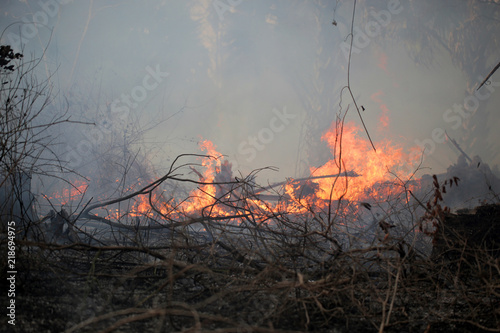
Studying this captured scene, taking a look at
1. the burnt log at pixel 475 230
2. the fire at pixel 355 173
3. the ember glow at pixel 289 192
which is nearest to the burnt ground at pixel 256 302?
the fire at pixel 355 173

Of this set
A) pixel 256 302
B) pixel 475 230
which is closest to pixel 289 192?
pixel 475 230

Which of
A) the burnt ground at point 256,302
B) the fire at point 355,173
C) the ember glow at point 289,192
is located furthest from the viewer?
the fire at point 355,173

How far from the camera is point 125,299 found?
5.22ft

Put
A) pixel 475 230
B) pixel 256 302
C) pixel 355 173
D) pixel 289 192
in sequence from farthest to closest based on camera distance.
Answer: pixel 355 173, pixel 289 192, pixel 475 230, pixel 256 302

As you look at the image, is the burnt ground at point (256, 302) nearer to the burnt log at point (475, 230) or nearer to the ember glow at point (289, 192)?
the burnt log at point (475, 230)

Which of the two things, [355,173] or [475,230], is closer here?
[475,230]

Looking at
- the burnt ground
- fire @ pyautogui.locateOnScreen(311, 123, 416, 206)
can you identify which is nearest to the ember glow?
fire @ pyautogui.locateOnScreen(311, 123, 416, 206)

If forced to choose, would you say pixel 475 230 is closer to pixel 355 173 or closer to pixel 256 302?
pixel 256 302

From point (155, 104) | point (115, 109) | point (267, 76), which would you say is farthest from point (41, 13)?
point (267, 76)

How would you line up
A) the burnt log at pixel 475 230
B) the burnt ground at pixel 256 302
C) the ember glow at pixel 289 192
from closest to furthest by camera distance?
the burnt ground at pixel 256 302 → the burnt log at pixel 475 230 → the ember glow at pixel 289 192

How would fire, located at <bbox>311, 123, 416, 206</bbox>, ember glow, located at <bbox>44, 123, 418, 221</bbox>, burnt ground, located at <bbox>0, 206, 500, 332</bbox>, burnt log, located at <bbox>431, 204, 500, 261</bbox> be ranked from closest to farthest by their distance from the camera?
burnt ground, located at <bbox>0, 206, 500, 332</bbox>
burnt log, located at <bbox>431, 204, 500, 261</bbox>
ember glow, located at <bbox>44, 123, 418, 221</bbox>
fire, located at <bbox>311, 123, 416, 206</bbox>

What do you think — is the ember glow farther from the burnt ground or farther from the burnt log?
the burnt ground

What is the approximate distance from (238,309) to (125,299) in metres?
0.60

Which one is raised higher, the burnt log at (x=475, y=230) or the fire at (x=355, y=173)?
the fire at (x=355, y=173)
